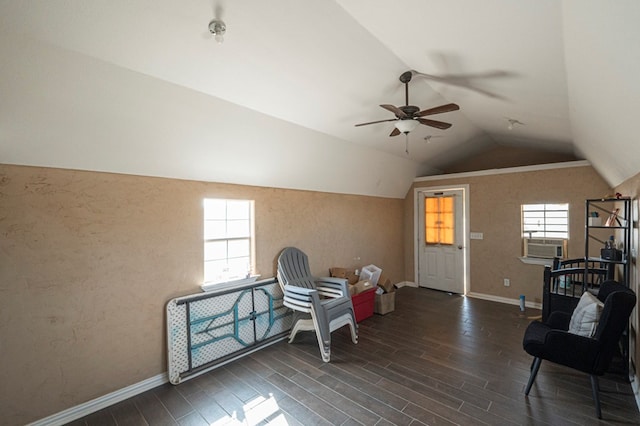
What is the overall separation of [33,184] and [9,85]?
74 cm

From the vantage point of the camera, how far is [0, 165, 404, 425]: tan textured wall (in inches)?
80.0

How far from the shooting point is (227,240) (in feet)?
11.2

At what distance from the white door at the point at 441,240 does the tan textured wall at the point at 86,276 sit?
4.33m

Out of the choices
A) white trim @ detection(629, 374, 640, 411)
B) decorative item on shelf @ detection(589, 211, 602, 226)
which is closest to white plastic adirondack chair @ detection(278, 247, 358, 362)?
white trim @ detection(629, 374, 640, 411)

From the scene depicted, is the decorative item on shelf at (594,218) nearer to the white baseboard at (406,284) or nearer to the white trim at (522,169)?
the white trim at (522,169)

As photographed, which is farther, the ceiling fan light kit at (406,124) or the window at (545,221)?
the window at (545,221)

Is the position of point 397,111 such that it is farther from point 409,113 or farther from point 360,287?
point 360,287

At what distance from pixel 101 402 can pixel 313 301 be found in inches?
80.0

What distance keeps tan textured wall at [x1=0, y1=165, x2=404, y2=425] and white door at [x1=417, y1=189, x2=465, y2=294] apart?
4.33 m

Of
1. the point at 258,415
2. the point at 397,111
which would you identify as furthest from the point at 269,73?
the point at 258,415

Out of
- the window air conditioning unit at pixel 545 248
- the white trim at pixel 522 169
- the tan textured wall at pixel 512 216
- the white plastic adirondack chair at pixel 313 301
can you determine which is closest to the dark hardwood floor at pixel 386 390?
the white plastic adirondack chair at pixel 313 301

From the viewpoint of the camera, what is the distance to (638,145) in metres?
2.03

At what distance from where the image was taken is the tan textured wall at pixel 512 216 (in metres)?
4.37

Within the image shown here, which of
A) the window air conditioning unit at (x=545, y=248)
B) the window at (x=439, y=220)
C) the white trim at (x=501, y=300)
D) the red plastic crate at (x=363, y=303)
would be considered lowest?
the white trim at (x=501, y=300)
